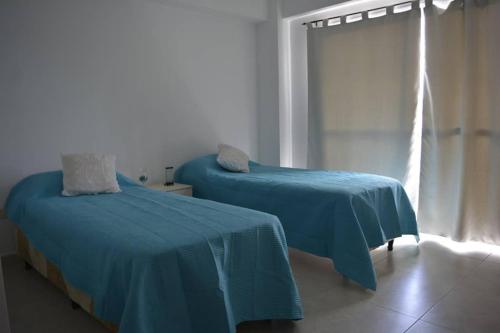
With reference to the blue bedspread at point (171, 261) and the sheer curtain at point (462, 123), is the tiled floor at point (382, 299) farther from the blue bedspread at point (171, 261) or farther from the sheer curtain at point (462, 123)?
the sheer curtain at point (462, 123)

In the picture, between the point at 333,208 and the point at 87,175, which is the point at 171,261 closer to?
the point at 333,208

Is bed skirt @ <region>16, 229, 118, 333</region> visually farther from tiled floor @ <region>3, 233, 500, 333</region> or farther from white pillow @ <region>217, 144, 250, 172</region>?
white pillow @ <region>217, 144, 250, 172</region>

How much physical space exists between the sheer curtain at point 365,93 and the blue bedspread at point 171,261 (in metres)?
2.30

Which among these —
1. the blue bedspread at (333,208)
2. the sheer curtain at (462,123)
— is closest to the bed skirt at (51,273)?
the blue bedspread at (333,208)

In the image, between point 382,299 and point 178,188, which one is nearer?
point 382,299

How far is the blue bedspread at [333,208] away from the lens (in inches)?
107

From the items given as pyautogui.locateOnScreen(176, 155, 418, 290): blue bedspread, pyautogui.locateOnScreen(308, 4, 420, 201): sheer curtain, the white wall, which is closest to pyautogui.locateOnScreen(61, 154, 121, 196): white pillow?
the white wall

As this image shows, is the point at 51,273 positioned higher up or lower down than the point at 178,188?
lower down

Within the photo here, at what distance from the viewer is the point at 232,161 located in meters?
4.07

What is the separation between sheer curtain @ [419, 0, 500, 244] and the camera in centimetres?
334

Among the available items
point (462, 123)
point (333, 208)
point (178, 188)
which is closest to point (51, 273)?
point (178, 188)

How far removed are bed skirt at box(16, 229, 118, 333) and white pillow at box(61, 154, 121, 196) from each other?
1.56ft

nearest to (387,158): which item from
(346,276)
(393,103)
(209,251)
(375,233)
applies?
(393,103)

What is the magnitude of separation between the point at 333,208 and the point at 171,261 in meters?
1.46
